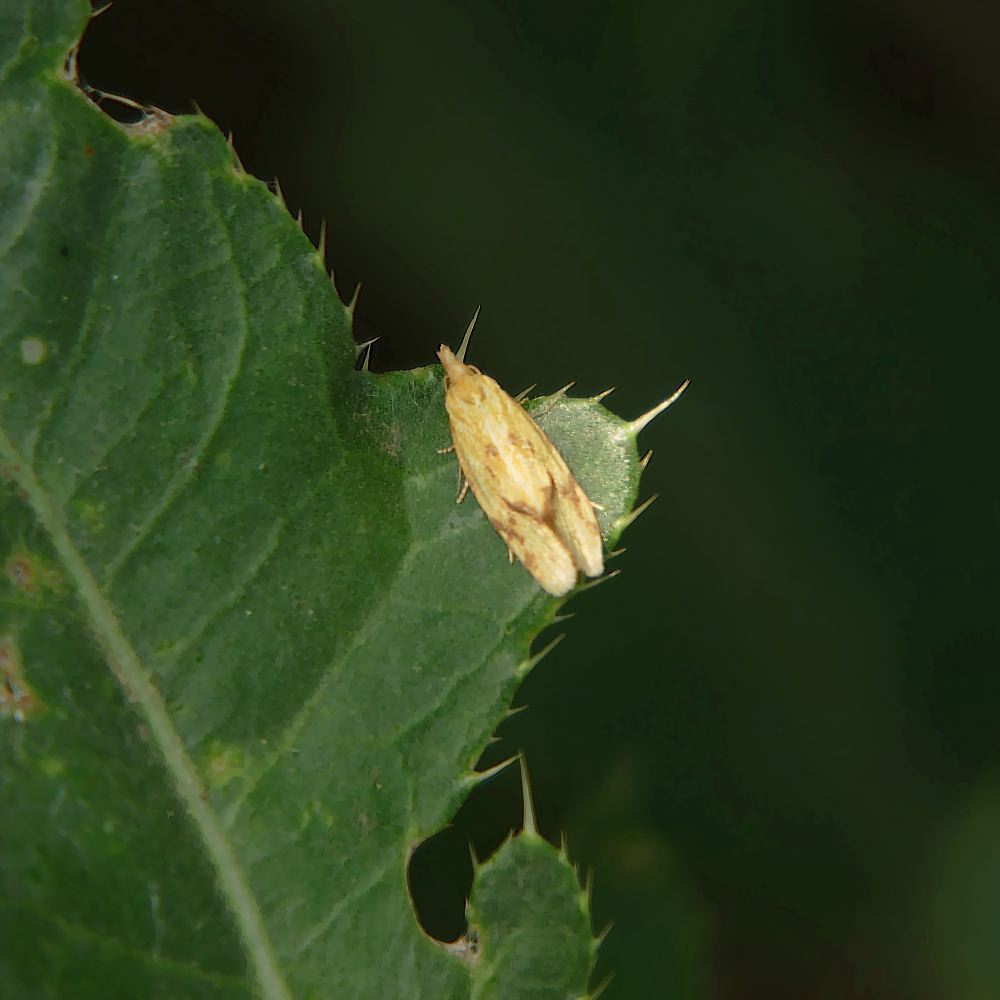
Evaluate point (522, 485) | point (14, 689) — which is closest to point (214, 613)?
point (14, 689)

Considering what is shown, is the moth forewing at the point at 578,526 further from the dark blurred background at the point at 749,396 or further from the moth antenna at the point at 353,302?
the dark blurred background at the point at 749,396

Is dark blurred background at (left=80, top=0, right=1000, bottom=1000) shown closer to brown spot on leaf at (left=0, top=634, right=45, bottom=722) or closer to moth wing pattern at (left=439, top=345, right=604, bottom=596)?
moth wing pattern at (left=439, top=345, right=604, bottom=596)

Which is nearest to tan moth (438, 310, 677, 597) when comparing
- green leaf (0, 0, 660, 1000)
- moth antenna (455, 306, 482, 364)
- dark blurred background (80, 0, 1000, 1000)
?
green leaf (0, 0, 660, 1000)

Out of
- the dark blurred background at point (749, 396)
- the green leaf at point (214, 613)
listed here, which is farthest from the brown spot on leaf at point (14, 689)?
the dark blurred background at point (749, 396)

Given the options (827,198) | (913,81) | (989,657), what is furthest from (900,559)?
(913,81)

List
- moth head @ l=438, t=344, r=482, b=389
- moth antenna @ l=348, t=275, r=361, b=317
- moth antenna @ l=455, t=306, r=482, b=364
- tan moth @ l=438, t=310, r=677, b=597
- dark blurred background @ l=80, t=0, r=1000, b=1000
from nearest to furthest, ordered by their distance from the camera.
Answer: moth antenna @ l=348, t=275, r=361, b=317
tan moth @ l=438, t=310, r=677, b=597
moth head @ l=438, t=344, r=482, b=389
moth antenna @ l=455, t=306, r=482, b=364
dark blurred background @ l=80, t=0, r=1000, b=1000

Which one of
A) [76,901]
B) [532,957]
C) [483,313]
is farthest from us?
[483,313]

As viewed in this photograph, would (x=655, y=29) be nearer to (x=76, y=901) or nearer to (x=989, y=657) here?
(x=989, y=657)

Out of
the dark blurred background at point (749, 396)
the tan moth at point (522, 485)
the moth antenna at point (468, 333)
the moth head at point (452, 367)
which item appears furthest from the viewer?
the dark blurred background at point (749, 396)
